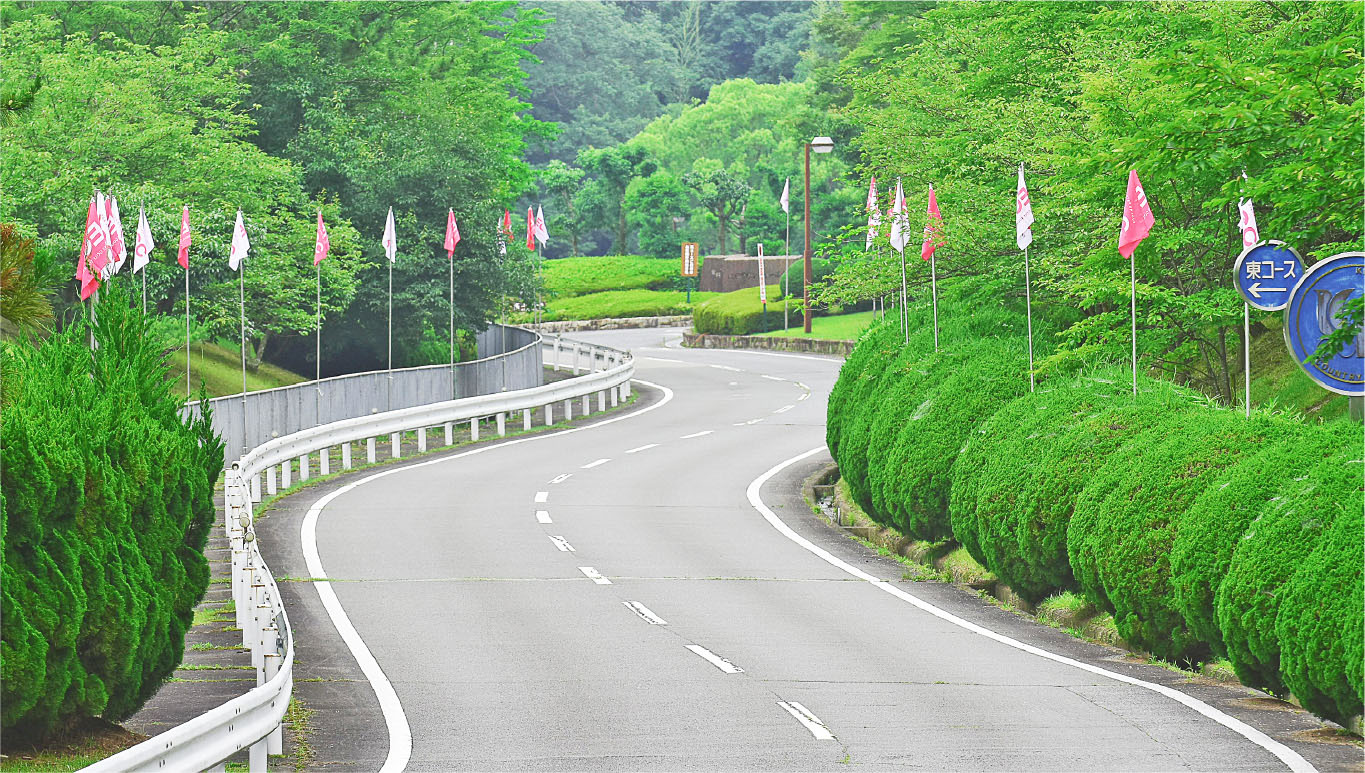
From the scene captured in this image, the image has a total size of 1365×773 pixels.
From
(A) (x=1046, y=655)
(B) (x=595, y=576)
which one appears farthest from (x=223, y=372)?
(A) (x=1046, y=655)

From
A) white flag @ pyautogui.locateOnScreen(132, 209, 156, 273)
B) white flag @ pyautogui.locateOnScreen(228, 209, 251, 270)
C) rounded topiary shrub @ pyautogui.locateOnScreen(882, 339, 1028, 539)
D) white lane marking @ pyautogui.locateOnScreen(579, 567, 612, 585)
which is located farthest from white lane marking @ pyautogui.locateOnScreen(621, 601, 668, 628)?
white flag @ pyautogui.locateOnScreen(228, 209, 251, 270)

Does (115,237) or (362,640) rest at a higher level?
(115,237)

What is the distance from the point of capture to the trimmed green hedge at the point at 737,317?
6688cm

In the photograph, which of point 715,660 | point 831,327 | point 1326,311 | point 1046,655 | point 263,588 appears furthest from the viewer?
point 831,327

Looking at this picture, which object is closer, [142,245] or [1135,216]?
[1135,216]

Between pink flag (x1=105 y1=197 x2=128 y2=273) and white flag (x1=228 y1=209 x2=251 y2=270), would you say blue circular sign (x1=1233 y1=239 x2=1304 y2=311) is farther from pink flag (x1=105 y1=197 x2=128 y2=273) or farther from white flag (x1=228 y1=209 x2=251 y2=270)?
white flag (x1=228 y1=209 x2=251 y2=270)

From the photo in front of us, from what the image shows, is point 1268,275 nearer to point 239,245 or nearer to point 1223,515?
point 1223,515

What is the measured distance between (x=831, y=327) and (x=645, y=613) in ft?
158

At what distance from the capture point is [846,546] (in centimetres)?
2230

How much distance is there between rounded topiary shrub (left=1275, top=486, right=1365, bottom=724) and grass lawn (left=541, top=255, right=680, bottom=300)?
76.8 metres

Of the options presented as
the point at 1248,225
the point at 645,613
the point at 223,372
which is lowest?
the point at 645,613

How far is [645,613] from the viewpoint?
55.5 feet

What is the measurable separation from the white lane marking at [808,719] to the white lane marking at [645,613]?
380cm

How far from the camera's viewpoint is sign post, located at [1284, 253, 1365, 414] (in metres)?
13.8
